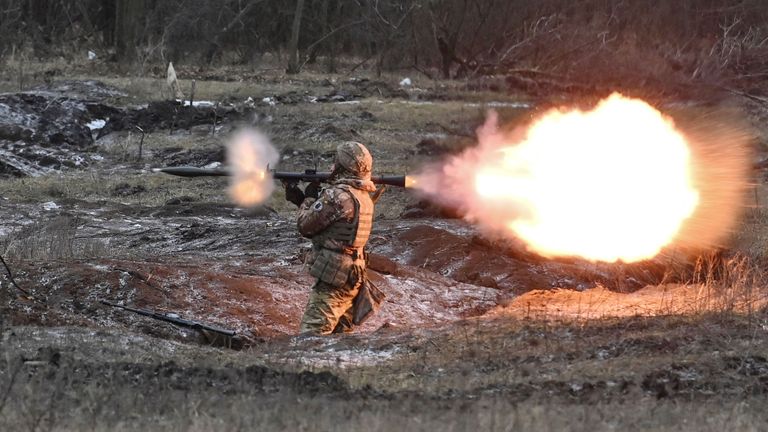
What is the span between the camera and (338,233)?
33.1ft

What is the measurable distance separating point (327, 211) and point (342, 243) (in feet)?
1.20

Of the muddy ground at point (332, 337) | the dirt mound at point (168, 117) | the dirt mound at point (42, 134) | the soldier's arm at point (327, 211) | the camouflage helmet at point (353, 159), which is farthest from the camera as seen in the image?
the dirt mound at point (168, 117)

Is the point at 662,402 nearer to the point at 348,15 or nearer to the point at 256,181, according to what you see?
the point at 256,181

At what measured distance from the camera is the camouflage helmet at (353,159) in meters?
10.0

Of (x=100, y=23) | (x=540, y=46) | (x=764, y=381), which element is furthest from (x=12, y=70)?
(x=764, y=381)

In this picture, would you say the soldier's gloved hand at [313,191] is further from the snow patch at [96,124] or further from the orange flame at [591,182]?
the snow patch at [96,124]

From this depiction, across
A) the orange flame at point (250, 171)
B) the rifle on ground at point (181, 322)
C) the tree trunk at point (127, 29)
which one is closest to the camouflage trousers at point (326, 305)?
the rifle on ground at point (181, 322)

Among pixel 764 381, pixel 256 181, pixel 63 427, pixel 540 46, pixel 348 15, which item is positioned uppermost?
pixel 348 15

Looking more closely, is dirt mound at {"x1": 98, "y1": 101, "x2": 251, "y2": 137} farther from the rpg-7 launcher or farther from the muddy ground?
the rpg-7 launcher

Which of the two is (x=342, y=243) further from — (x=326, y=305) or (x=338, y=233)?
(x=326, y=305)

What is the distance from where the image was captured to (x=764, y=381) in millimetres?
7273

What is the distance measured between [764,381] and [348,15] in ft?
127

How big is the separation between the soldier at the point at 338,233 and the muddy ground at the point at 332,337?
0.65 m

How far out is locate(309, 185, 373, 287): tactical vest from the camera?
1003 centimetres
